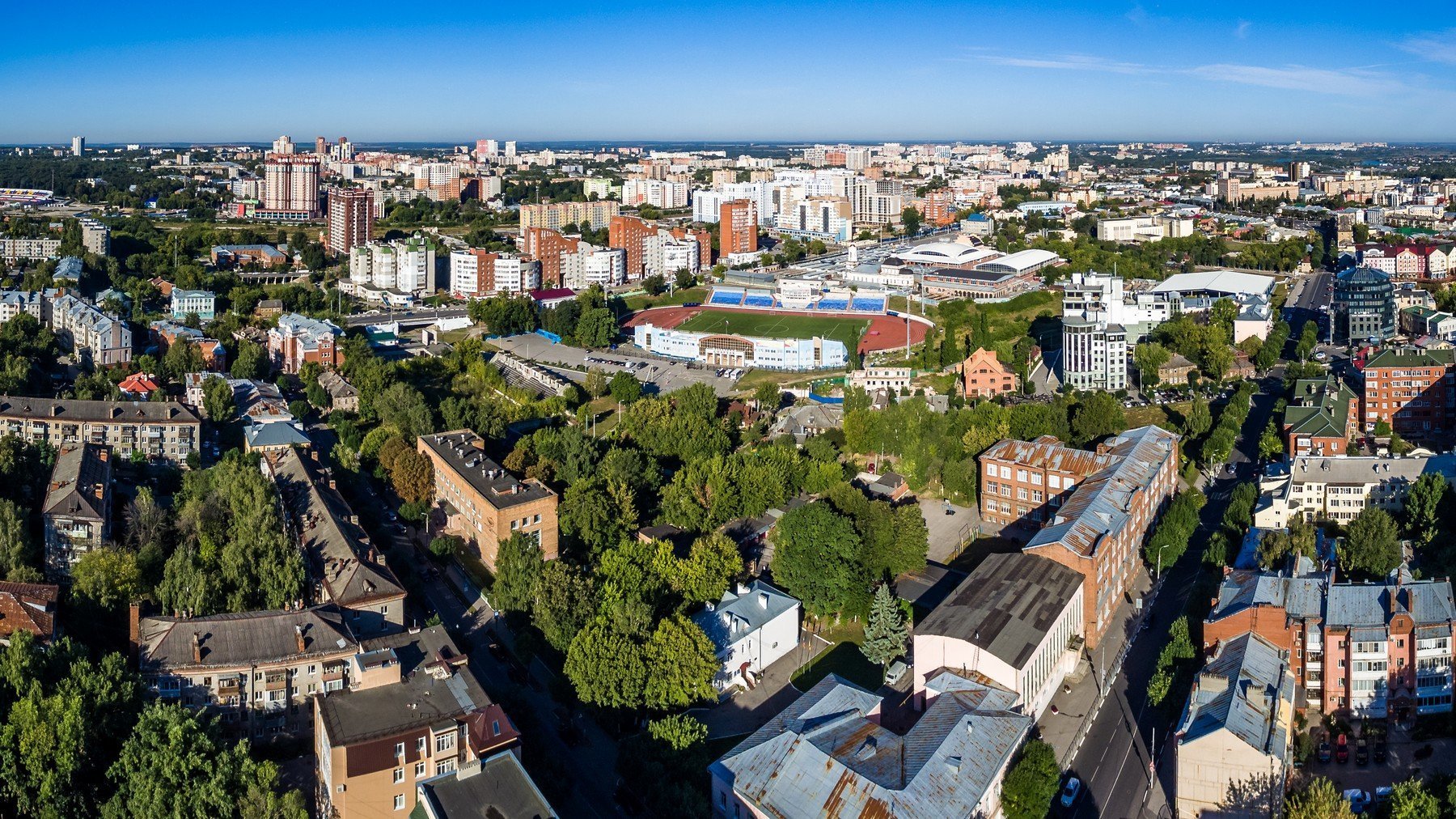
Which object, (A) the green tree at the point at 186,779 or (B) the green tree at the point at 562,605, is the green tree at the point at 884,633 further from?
(A) the green tree at the point at 186,779

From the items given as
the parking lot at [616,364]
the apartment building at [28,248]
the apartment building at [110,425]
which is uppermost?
the apartment building at [28,248]

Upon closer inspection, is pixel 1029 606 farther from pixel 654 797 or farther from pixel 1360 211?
pixel 1360 211

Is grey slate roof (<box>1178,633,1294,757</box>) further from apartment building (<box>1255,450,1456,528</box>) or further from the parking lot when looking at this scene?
the parking lot

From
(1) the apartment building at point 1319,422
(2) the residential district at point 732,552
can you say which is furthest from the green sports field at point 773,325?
(1) the apartment building at point 1319,422

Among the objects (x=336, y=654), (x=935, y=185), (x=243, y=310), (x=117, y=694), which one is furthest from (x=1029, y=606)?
(x=935, y=185)

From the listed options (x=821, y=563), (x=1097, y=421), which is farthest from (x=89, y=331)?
(x=1097, y=421)
